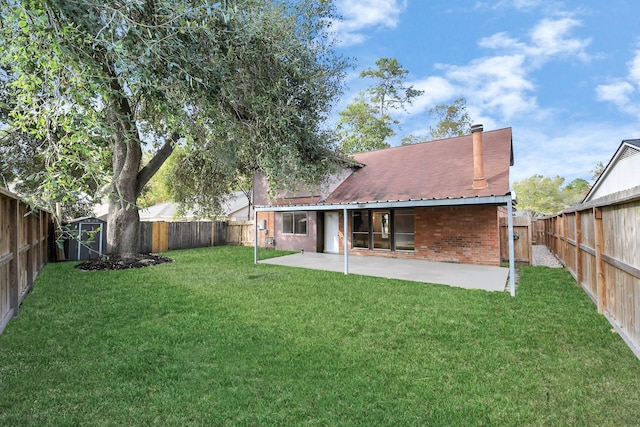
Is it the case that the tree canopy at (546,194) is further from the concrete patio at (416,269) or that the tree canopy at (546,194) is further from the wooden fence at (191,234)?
the wooden fence at (191,234)

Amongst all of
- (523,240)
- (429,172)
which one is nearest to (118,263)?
(429,172)

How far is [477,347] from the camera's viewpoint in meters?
3.84

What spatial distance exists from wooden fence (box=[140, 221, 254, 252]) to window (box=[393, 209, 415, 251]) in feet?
29.0

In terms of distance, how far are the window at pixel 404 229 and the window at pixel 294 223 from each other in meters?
4.27

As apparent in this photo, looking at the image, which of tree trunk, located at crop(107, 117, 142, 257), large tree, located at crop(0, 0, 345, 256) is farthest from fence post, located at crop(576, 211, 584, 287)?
Result: tree trunk, located at crop(107, 117, 142, 257)

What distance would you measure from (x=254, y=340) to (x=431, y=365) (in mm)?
2074

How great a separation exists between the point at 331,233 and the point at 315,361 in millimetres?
10867

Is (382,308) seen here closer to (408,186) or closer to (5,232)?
(5,232)

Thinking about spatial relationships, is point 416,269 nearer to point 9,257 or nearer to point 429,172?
point 429,172

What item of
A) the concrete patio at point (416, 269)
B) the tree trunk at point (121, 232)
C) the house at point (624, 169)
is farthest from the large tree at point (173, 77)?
the house at point (624, 169)

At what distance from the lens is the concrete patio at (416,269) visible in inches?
304

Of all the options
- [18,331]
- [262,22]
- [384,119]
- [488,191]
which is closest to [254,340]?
[18,331]

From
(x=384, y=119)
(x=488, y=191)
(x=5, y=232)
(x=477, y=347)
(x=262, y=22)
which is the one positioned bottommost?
(x=477, y=347)

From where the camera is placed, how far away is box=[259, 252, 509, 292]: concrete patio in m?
Result: 7.71
